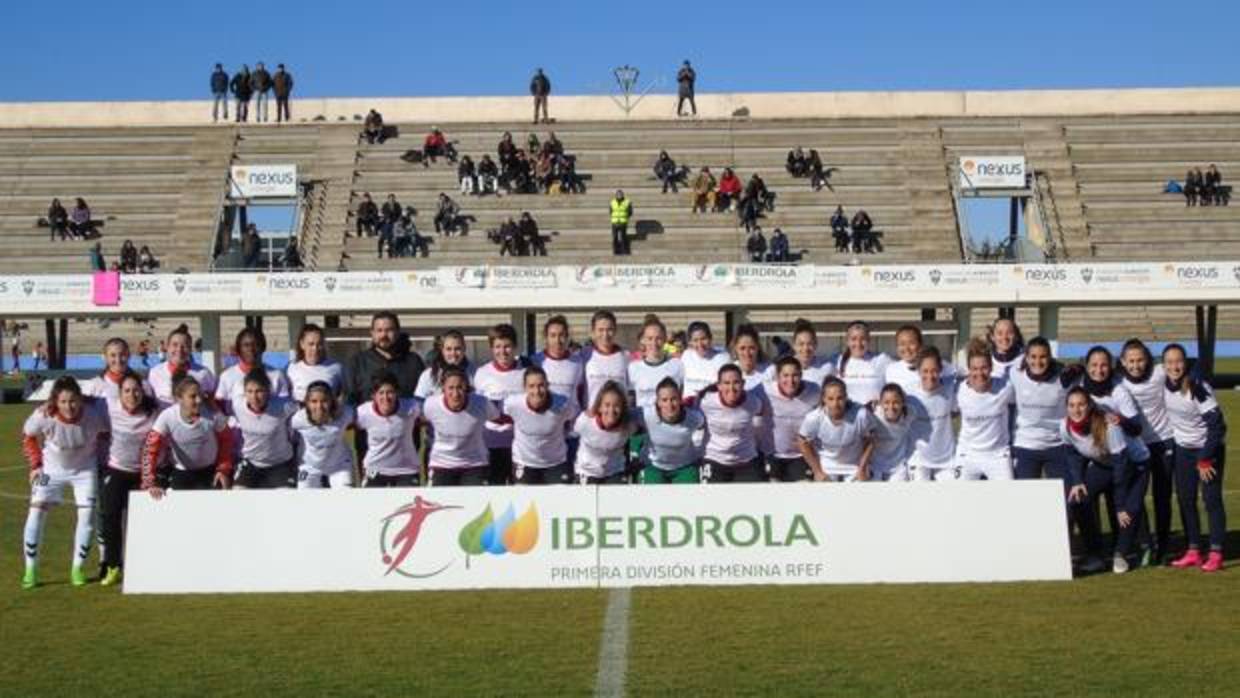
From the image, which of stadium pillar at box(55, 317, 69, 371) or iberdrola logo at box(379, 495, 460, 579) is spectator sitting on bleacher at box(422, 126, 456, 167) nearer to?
stadium pillar at box(55, 317, 69, 371)

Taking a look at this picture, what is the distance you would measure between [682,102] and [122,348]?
35.5 metres

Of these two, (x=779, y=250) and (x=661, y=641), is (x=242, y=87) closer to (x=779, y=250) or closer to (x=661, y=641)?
(x=779, y=250)

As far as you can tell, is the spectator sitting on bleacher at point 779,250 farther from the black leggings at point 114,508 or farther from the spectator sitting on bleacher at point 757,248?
the black leggings at point 114,508

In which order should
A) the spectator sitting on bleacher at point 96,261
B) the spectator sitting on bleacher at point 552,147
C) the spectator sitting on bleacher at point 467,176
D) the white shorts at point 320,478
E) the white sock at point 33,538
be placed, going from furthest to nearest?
the spectator sitting on bleacher at point 552,147
the spectator sitting on bleacher at point 467,176
the spectator sitting on bleacher at point 96,261
the white shorts at point 320,478
the white sock at point 33,538

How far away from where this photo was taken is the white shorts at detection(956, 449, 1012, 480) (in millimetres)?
10367

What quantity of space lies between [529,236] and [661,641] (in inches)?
1157

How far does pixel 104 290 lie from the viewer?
2931cm

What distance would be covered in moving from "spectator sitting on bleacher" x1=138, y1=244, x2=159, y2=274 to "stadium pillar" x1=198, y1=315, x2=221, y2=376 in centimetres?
490

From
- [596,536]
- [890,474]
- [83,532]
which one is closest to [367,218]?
[83,532]

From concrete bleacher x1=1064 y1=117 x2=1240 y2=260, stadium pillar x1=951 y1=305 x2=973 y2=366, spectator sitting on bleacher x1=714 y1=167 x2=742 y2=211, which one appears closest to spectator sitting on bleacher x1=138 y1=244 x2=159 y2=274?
spectator sitting on bleacher x1=714 y1=167 x2=742 y2=211

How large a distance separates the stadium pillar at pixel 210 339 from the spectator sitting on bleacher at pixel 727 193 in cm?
1429

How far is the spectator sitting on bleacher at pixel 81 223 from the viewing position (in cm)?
3925

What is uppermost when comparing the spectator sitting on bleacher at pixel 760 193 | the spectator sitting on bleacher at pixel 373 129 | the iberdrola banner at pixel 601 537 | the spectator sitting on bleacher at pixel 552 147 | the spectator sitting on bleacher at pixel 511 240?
the spectator sitting on bleacher at pixel 373 129

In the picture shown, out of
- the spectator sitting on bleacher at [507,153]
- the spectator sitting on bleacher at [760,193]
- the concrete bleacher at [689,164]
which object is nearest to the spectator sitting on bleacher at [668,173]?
the concrete bleacher at [689,164]
